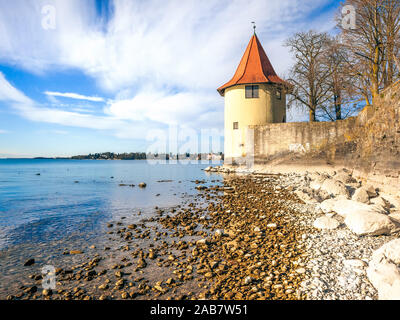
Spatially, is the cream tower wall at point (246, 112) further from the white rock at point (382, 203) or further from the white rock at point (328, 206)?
the white rock at point (382, 203)

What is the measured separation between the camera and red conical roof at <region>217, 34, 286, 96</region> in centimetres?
2534

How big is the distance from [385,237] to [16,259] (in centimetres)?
847

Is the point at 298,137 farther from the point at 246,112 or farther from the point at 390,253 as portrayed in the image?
the point at 390,253

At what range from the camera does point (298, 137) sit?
2125cm

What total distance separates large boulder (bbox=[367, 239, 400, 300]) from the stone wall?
16.7 m

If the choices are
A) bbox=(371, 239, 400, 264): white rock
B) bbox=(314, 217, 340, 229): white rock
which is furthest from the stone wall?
bbox=(371, 239, 400, 264): white rock

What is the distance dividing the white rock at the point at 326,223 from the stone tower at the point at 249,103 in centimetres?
1827

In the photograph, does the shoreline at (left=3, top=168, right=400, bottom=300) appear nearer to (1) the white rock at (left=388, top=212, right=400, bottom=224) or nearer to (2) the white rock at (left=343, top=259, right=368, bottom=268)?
(2) the white rock at (left=343, top=259, right=368, bottom=268)

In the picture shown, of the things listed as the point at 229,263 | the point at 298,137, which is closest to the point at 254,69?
the point at 298,137

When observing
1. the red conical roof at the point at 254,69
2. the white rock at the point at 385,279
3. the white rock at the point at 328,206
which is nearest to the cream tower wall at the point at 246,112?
the red conical roof at the point at 254,69

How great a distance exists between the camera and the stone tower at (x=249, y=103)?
24.7m
